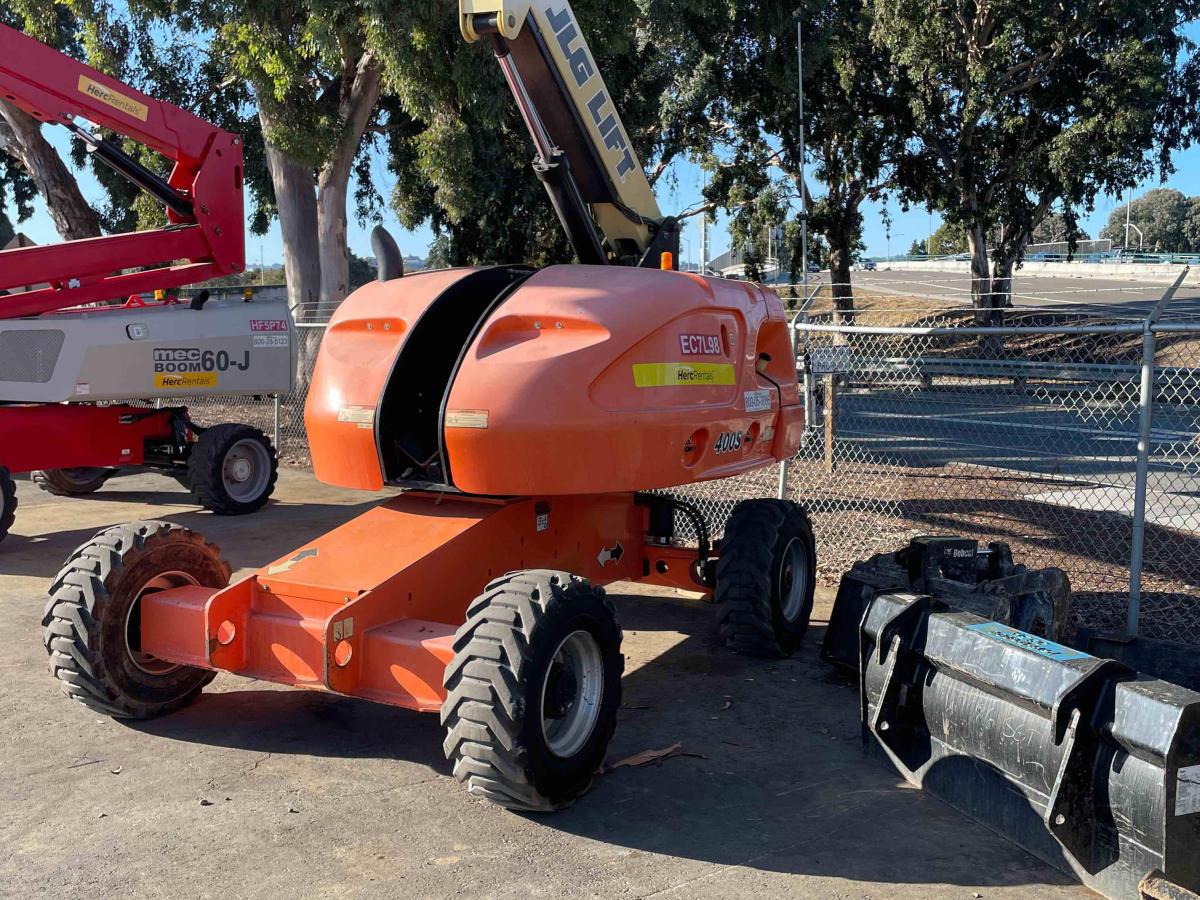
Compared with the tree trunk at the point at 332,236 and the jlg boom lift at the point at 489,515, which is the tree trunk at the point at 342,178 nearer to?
the tree trunk at the point at 332,236

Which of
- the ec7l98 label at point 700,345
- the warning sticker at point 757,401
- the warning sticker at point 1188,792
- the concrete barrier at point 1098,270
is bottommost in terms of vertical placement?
the warning sticker at point 1188,792

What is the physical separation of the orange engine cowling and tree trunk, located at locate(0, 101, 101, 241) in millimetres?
19736

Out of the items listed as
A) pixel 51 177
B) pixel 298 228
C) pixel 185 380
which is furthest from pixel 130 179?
pixel 51 177

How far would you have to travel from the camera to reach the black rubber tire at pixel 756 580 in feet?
21.1

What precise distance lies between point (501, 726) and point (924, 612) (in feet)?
6.40

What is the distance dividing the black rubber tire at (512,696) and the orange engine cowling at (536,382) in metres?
0.73

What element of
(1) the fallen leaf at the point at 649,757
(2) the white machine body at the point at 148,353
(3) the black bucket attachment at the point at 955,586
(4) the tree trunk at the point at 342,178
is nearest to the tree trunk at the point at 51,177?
(4) the tree trunk at the point at 342,178

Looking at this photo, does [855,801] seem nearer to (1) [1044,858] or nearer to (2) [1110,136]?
(1) [1044,858]

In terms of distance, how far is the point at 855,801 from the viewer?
4.80 m

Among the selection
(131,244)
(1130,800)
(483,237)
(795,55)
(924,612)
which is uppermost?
(795,55)

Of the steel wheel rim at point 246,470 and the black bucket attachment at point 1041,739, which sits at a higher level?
the steel wheel rim at point 246,470

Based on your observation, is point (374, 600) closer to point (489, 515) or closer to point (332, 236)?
point (489, 515)

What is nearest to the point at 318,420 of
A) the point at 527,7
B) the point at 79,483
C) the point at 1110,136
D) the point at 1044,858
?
the point at 527,7

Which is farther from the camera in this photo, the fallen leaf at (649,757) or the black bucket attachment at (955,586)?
the black bucket attachment at (955,586)
